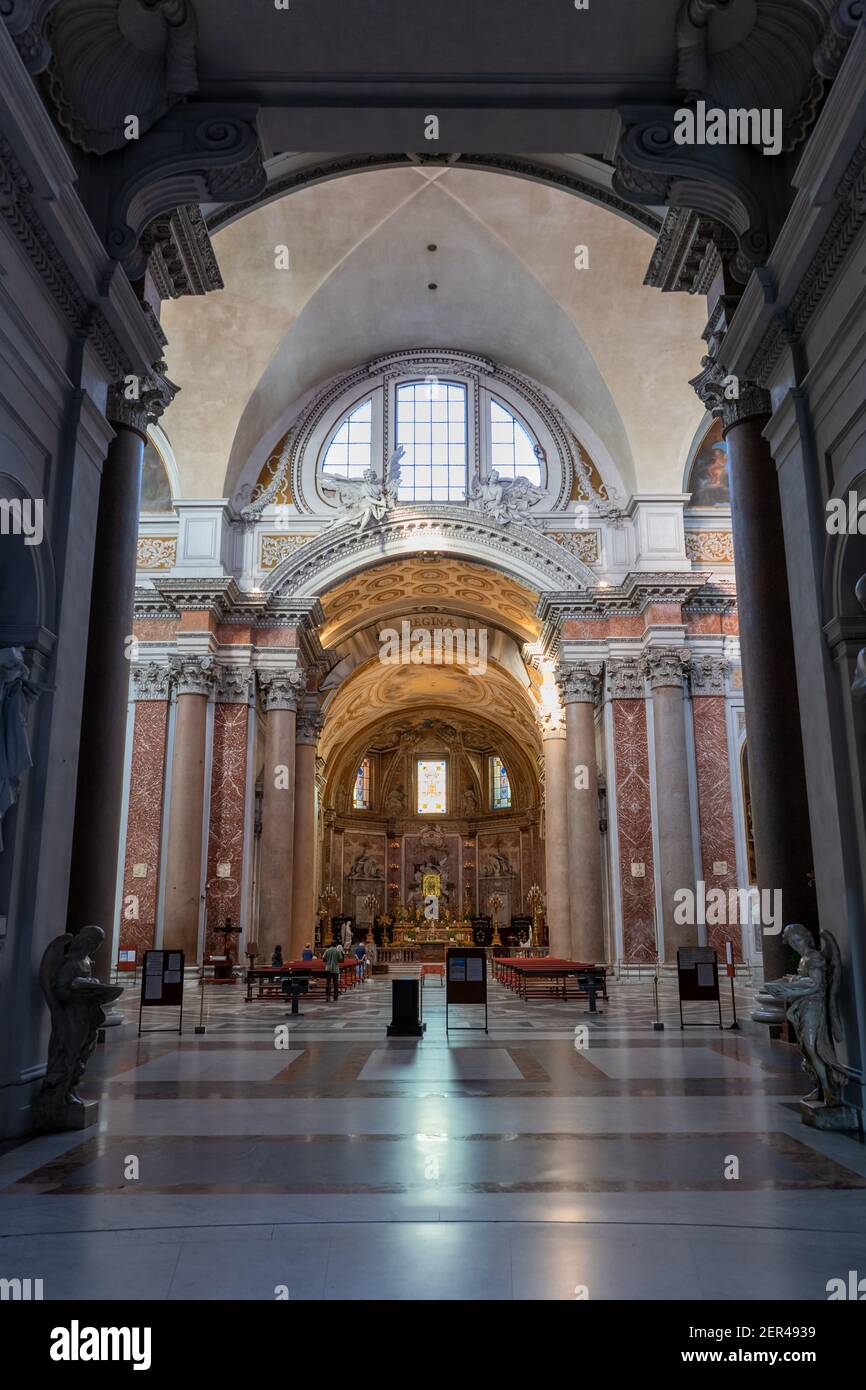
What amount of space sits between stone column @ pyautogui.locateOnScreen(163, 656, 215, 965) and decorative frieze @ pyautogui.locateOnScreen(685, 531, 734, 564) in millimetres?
10531

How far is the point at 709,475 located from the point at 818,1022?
1806 centimetres

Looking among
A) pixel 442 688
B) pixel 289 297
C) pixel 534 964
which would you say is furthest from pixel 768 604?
pixel 442 688

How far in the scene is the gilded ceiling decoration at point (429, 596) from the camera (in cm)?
2533

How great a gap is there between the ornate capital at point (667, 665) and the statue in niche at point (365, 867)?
2530cm

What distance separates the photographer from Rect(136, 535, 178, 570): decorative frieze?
2194 cm

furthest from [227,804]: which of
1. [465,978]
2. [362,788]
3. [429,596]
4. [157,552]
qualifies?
[362,788]

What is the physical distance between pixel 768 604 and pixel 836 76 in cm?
425

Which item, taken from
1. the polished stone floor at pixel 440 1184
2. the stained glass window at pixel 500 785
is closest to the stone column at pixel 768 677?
the polished stone floor at pixel 440 1184

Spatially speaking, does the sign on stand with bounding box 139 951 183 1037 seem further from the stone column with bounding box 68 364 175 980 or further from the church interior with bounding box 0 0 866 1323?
the stone column with bounding box 68 364 175 980

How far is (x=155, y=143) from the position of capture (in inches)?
298

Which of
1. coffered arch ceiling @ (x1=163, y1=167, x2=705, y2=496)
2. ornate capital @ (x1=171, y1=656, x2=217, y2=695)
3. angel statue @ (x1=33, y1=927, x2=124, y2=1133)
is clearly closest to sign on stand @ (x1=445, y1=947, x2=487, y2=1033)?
angel statue @ (x1=33, y1=927, x2=124, y2=1133)

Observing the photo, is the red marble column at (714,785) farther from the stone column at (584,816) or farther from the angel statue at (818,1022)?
the angel statue at (818,1022)
